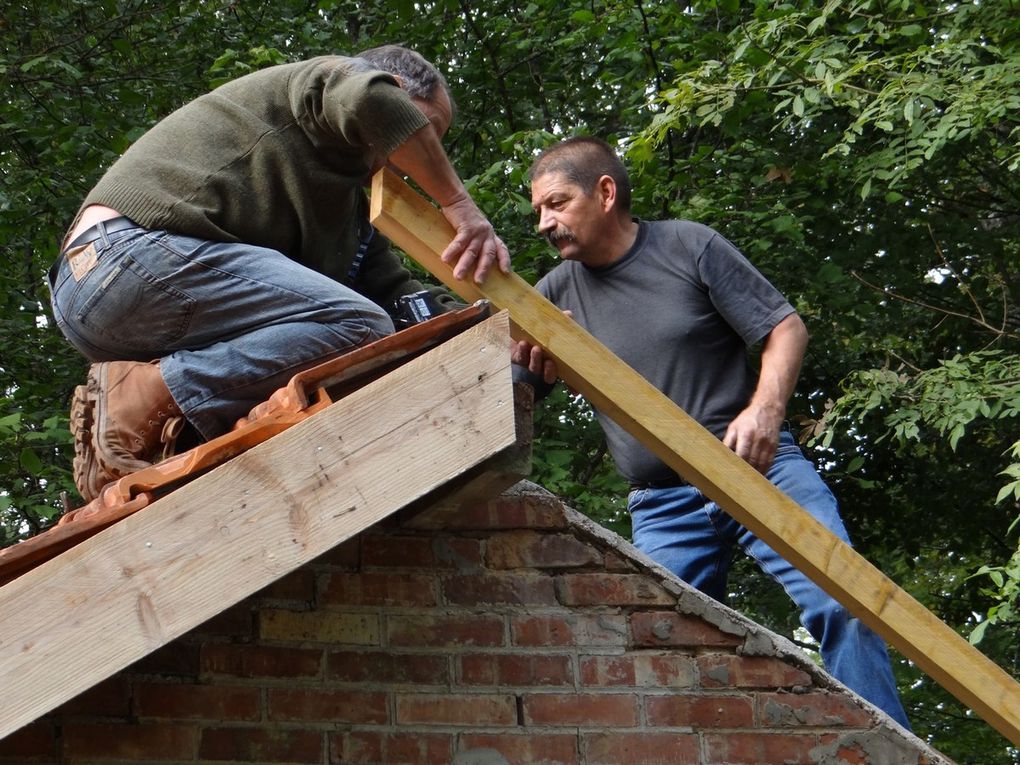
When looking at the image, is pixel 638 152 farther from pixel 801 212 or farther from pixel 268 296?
pixel 268 296

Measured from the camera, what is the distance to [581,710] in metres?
3.16

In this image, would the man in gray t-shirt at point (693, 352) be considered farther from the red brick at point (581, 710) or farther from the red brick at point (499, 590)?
the red brick at point (581, 710)

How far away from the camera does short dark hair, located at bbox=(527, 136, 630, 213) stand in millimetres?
4016

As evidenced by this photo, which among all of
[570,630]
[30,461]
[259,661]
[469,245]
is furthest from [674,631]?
[30,461]

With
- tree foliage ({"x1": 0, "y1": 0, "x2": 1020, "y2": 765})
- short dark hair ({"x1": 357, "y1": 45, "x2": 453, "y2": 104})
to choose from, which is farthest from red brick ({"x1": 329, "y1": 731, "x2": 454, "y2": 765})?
tree foliage ({"x1": 0, "y1": 0, "x2": 1020, "y2": 765})

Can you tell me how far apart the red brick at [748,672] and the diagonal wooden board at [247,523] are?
1176mm

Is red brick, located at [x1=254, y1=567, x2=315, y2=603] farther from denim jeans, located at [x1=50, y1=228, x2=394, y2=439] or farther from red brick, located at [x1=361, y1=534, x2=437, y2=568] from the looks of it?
denim jeans, located at [x1=50, y1=228, x2=394, y2=439]

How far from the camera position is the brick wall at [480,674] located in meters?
2.94

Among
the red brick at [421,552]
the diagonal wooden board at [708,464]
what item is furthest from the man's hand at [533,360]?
the red brick at [421,552]

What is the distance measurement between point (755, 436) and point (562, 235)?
929mm

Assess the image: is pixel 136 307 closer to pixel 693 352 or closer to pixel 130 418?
pixel 130 418

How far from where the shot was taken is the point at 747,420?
11.4 feet

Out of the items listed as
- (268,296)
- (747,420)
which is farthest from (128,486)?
(747,420)

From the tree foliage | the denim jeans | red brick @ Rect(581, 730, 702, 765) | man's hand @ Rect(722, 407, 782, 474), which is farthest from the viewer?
the tree foliage
